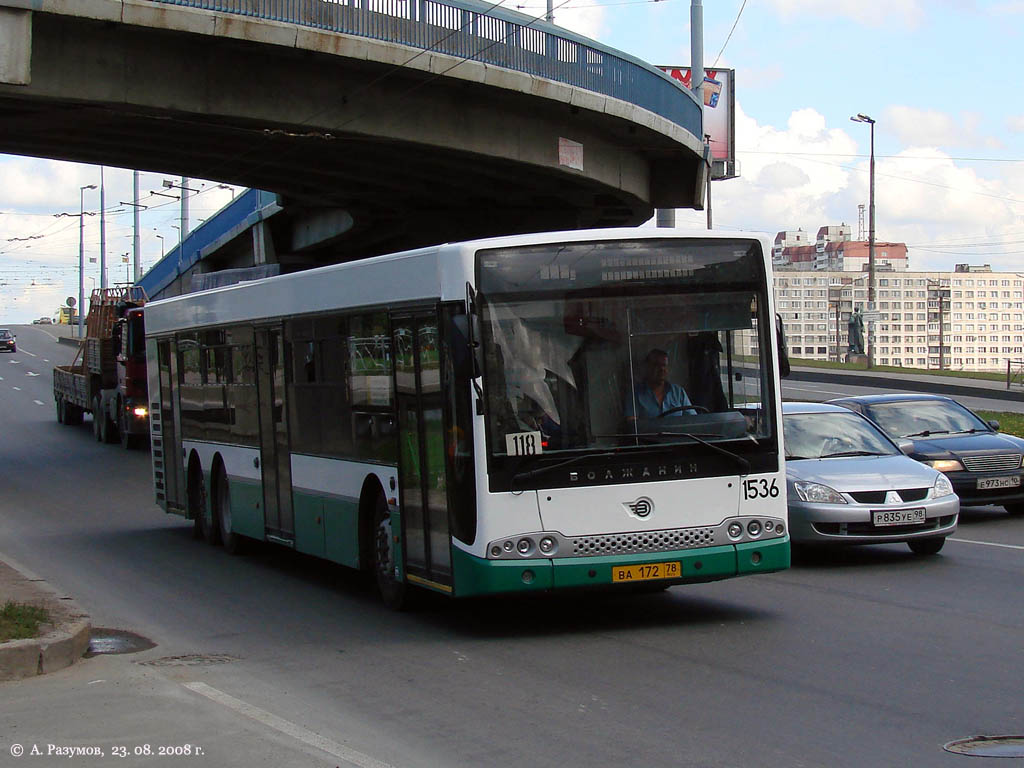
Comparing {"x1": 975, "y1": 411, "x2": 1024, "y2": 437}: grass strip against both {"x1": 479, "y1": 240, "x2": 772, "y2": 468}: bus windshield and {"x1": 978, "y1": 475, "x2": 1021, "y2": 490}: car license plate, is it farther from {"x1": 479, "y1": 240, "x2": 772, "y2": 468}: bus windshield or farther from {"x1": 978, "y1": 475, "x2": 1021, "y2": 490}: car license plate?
{"x1": 479, "y1": 240, "x2": 772, "y2": 468}: bus windshield

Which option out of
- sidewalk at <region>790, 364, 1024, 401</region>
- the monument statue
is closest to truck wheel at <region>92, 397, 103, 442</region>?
sidewalk at <region>790, 364, 1024, 401</region>

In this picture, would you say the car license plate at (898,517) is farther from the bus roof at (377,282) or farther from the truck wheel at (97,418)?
the truck wheel at (97,418)

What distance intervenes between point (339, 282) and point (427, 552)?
2.62 m

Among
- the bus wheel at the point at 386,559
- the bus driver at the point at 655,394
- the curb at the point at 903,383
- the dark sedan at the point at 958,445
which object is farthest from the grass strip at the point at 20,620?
the curb at the point at 903,383

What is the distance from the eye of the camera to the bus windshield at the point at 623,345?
9273 mm

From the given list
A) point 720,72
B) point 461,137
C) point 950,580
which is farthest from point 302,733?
point 720,72

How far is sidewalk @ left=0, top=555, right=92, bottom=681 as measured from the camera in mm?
8250

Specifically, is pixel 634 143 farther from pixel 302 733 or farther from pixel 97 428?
pixel 302 733

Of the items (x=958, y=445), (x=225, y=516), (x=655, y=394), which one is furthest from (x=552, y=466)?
(x=958, y=445)

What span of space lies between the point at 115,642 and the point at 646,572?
3.75 m

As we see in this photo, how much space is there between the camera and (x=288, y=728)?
6.96 metres

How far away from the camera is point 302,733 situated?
270 inches

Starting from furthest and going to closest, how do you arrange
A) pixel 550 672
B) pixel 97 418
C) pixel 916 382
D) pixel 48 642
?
pixel 916 382
pixel 97 418
pixel 48 642
pixel 550 672

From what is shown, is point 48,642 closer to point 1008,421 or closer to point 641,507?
point 641,507
